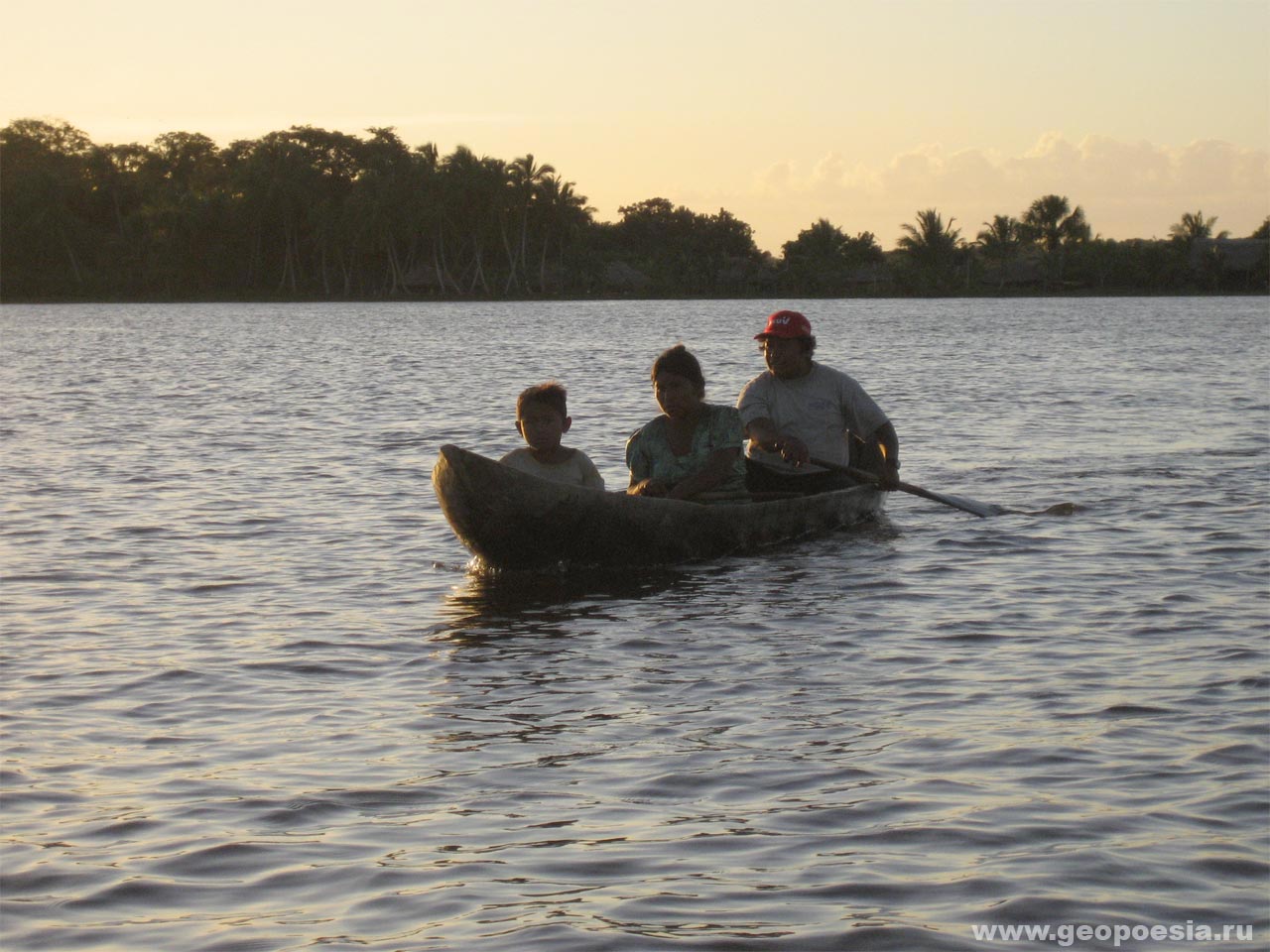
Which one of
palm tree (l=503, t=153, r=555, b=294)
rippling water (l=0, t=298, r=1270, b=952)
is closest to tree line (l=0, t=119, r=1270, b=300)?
palm tree (l=503, t=153, r=555, b=294)

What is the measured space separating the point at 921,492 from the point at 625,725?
6033mm

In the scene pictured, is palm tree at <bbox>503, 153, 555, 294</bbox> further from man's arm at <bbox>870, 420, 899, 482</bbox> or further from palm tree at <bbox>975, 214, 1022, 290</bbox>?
man's arm at <bbox>870, 420, 899, 482</bbox>

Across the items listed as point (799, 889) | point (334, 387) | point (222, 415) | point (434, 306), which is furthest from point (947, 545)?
point (434, 306)

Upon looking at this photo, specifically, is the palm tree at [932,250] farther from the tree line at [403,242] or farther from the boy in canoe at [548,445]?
the boy in canoe at [548,445]

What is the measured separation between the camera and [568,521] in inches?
368

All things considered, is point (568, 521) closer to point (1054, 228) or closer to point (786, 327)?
point (786, 327)

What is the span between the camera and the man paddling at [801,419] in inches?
428

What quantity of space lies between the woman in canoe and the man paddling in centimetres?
74

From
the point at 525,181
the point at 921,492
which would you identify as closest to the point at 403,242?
the point at 525,181

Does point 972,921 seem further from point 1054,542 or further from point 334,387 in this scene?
point 334,387

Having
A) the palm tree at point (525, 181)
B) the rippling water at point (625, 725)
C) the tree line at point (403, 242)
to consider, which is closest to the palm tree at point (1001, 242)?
the tree line at point (403, 242)

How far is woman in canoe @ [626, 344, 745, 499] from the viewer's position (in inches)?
396

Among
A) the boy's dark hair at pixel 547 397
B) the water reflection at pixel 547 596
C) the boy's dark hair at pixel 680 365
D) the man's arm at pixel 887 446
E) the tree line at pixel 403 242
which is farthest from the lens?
the tree line at pixel 403 242

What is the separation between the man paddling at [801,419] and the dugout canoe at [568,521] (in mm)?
897
